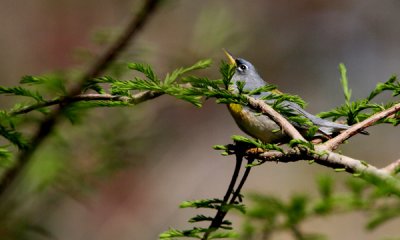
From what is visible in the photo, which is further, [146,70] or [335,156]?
[146,70]

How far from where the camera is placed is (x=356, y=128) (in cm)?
96

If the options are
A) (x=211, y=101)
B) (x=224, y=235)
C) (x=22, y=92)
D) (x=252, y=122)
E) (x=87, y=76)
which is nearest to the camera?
(x=87, y=76)

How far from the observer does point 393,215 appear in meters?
0.86

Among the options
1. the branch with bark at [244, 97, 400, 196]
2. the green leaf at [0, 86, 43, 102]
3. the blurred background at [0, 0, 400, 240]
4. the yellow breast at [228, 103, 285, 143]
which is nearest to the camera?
the branch with bark at [244, 97, 400, 196]

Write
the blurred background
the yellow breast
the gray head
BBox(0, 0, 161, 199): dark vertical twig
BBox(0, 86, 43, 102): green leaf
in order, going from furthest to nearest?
the blurred background
the gray head
the yellow breast
BBox(0, 86, 43, 102): green leaf
BBox(0, 0, 161, 199): dark vertical twig

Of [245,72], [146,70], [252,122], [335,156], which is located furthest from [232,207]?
[245,72]

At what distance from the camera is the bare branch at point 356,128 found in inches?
36.0

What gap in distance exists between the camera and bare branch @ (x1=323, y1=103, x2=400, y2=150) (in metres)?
0.91

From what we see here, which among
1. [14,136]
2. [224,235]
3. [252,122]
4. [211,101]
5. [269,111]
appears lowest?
[224,235]

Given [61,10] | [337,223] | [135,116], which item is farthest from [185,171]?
[135,116]

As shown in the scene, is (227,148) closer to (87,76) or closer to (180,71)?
(180,71)

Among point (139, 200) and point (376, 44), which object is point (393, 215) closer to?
point (139, 200)

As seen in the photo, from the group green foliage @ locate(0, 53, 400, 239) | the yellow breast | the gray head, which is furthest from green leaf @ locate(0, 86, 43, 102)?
the gray head

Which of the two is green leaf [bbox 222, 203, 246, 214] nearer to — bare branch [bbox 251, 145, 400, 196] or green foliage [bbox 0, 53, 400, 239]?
green foliage [bbox 0, 53, 400, 239]
